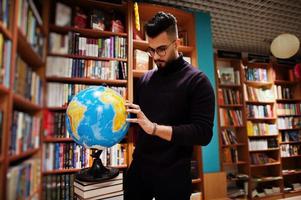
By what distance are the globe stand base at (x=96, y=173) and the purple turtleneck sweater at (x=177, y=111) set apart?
0.62ft

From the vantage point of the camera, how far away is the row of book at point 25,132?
0.46 meters

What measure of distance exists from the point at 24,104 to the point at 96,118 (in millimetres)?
315

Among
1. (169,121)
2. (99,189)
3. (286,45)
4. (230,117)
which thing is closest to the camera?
(99,189)

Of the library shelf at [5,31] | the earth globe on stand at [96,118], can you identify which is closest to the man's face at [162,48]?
the earth globe on stand at [96,118]

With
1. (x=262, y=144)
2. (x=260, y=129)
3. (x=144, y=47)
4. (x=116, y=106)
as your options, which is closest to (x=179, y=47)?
(x=144, y=47)

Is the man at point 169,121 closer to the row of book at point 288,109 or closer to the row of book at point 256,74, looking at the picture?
the row of book at point 256,74

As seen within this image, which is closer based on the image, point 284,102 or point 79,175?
point 79,175

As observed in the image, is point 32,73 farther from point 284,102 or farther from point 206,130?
point 284,102

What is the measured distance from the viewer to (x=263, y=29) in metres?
3.41

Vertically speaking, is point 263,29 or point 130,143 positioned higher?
point 263,29

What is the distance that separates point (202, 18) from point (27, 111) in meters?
2.80

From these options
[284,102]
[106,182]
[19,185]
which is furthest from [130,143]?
[284,102]

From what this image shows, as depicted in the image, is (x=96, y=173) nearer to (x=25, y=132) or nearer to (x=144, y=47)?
(x=25, y=132)

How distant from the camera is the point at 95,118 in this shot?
733mm
